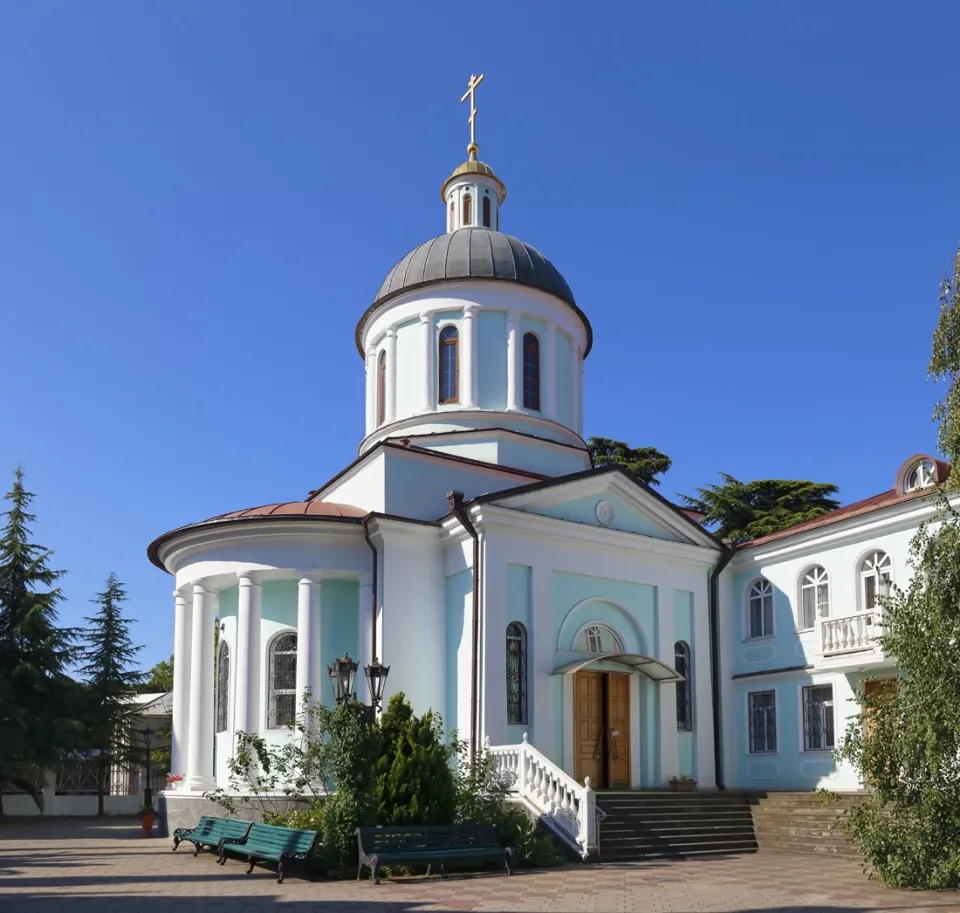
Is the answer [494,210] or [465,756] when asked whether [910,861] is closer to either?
[465,756]

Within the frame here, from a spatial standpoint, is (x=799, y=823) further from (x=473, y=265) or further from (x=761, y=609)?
(x=473, y=265)

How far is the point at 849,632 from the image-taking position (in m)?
18.8

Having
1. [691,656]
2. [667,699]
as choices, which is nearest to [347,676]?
[667,699]

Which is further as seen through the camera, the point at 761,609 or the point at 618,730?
the point at 761,609

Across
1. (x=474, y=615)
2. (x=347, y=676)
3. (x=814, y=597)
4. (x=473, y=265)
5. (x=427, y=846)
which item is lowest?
(x=427, y=846)

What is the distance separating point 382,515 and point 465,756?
4.24m

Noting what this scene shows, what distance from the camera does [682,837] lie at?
17406 mm

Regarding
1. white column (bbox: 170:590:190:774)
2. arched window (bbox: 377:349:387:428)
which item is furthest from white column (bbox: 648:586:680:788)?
white column (bbox: 170:590:190:774)

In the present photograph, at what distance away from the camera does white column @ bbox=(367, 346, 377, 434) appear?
24.2m

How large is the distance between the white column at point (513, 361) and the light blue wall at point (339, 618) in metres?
5.47

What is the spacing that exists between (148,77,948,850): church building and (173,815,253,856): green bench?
2.56 m

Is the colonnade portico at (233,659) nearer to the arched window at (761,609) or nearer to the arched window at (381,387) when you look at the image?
the arched window at (381,387)

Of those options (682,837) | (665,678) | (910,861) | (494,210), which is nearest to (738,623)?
(665,678)

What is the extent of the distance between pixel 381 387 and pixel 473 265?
3354 mm
